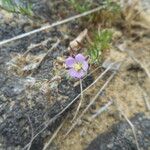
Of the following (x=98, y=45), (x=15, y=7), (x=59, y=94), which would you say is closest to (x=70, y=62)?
(x=59, y=94)

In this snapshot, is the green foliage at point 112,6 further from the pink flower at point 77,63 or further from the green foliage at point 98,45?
the pink flower at point 77,63

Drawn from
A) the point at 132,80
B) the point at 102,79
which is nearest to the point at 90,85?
the point at 102,79

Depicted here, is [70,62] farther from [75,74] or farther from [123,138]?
[123,138]

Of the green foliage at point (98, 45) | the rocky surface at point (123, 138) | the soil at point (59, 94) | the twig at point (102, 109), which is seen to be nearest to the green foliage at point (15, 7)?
the soil at point (59, 94)

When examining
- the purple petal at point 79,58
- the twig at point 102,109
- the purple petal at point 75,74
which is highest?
the purple petal at point 79,58

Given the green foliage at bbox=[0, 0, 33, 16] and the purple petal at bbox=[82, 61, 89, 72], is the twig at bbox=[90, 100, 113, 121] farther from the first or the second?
the green foliage at bbox=[0, 0, 33, 16]

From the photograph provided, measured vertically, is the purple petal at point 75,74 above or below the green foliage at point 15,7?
below
